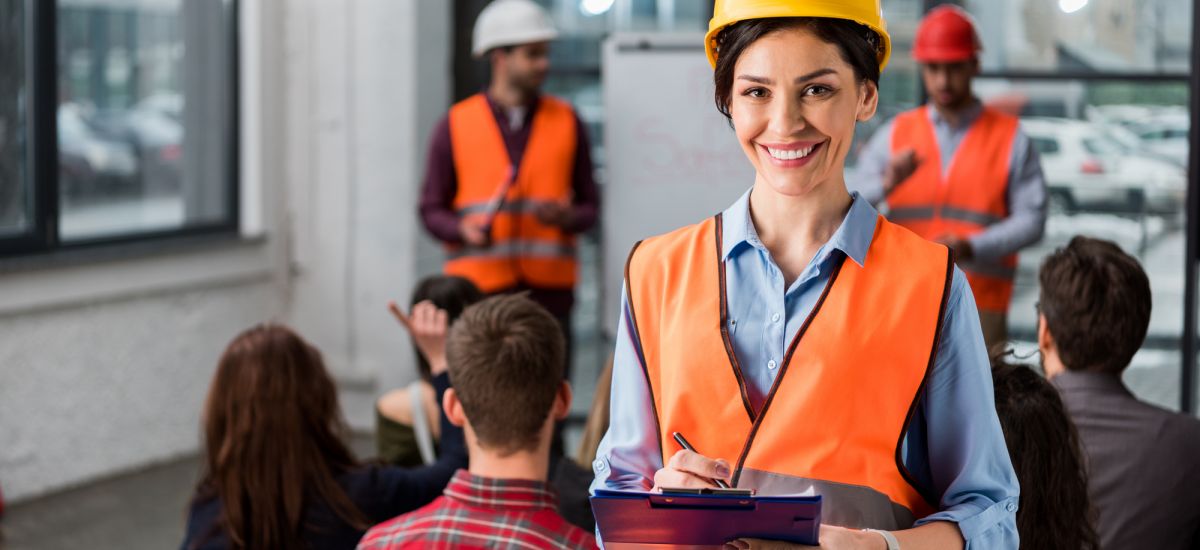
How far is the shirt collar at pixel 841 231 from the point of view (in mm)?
1423

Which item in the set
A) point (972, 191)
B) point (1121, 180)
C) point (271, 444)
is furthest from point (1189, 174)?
point (271, 444)

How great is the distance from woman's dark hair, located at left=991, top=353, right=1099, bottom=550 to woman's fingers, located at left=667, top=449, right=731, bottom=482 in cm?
63

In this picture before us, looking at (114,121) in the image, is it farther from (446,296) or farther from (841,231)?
(841,231)

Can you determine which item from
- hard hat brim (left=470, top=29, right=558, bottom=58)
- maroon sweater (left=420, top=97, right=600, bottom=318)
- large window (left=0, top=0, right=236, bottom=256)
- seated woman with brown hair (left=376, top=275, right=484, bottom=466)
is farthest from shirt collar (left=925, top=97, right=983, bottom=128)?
large window (left=0, top=0, right=236, bottom=256)

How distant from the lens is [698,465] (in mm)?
1323

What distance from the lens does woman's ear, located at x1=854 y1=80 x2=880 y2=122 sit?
Result: 146cm

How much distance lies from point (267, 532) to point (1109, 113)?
3417 mm

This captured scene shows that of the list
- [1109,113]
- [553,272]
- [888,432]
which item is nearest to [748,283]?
[888,432]

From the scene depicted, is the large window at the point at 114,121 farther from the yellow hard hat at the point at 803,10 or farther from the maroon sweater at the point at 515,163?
the yellow hard hat at the point at 803,10

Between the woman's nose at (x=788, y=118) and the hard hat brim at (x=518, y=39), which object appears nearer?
the woman's nose at (x=788, y=118)

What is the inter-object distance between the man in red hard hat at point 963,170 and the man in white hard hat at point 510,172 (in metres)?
1.05

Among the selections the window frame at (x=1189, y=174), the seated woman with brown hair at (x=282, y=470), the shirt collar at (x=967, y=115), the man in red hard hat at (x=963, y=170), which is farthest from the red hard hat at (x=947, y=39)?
the seated woman with brown hair at (x=282, y=470)

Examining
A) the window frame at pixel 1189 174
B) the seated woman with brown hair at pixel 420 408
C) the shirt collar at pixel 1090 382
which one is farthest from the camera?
the window frame at pixel 1189 174

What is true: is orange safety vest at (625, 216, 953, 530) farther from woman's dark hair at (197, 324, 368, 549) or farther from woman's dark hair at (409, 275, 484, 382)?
woman's dark hair at (409, 275, 484, 382)
